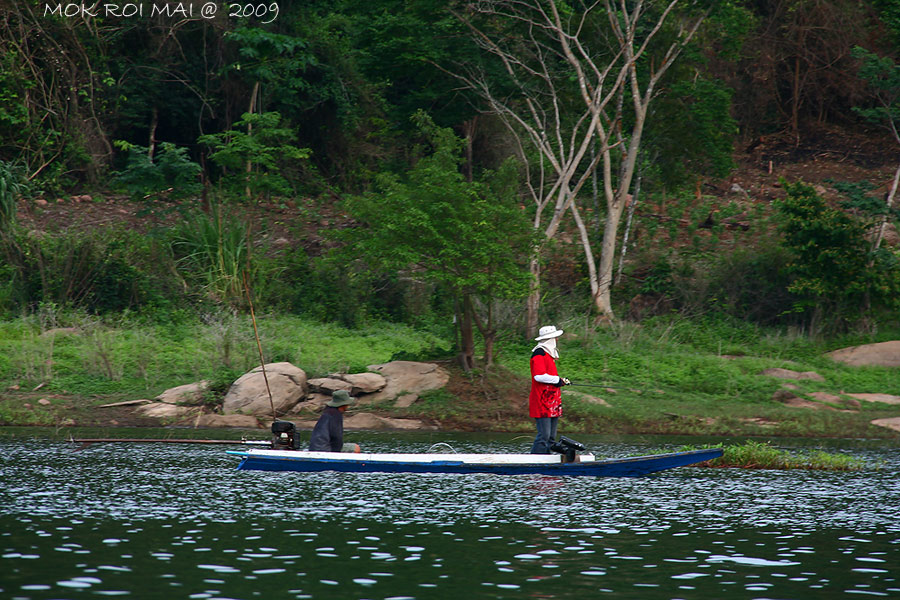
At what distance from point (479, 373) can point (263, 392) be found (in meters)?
4.59

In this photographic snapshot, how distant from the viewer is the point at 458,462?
13906 mm

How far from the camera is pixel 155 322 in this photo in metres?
27.0

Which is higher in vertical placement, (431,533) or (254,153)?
(254,153)

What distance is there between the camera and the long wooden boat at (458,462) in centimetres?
1391

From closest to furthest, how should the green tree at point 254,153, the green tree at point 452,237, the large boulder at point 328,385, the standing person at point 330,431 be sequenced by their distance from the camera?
the standing person at point 330,431 < the large boulder at point 328,385 < the green tree at point 452,237 < the green tree at point 254,153

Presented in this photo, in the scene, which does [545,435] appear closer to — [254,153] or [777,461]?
[777,461]

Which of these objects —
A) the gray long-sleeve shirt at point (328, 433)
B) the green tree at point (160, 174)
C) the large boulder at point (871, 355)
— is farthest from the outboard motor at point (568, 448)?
the green tree at point (160, 174)

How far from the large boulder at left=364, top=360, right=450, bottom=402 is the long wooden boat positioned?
753 centimetres

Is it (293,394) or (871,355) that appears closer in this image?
(293,394)

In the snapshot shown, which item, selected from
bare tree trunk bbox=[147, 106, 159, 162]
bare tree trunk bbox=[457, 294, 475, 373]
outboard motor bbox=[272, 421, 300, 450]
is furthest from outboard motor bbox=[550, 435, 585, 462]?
bare tree trunk bbox=[147, 106, 159, 162]

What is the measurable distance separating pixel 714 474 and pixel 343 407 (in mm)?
5240

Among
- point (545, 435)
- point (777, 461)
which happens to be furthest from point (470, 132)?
point (545, 435)

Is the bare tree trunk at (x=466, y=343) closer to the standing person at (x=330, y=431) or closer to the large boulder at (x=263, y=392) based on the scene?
the large boulder at (x=263, y=392)

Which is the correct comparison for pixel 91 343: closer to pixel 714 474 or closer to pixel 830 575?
pixel 714 474
